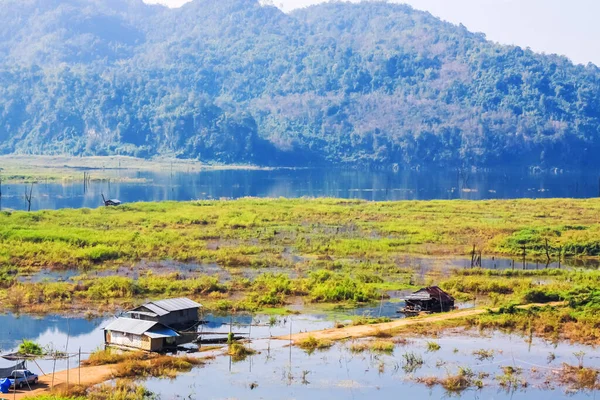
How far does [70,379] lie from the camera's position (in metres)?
27.8

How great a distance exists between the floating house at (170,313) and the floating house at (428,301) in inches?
396

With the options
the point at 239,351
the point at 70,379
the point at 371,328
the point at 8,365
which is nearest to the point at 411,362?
the point at 371,328

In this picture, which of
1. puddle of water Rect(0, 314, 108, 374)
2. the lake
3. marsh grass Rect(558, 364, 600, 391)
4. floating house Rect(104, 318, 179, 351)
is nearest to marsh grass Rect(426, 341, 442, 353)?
marsh grass Rect(558, 364, 600, 391)

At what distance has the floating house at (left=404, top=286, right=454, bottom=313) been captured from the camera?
3903 centimetres

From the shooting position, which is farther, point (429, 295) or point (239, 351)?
point (429, 295)

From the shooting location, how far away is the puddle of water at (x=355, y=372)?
27.0 meters

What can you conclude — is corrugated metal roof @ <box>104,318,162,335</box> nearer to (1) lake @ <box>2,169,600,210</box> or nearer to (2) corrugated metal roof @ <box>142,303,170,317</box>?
(2) corrugated metal roof @ <box>142,303,170,317</box>

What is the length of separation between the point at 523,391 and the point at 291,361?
8082 mm

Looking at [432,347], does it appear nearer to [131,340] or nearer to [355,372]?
[355,372]

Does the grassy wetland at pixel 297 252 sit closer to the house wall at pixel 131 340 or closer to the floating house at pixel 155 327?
the floating house at pixel 155 327

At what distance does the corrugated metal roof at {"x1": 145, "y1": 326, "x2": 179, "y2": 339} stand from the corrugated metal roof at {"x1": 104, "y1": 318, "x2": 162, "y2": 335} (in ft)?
0.62

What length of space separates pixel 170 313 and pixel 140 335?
6.85ft

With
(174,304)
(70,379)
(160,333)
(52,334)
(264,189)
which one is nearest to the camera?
(70,379)

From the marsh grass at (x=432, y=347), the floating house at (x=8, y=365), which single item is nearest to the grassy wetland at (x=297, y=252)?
the marsh grass at (x=432, y=347)
